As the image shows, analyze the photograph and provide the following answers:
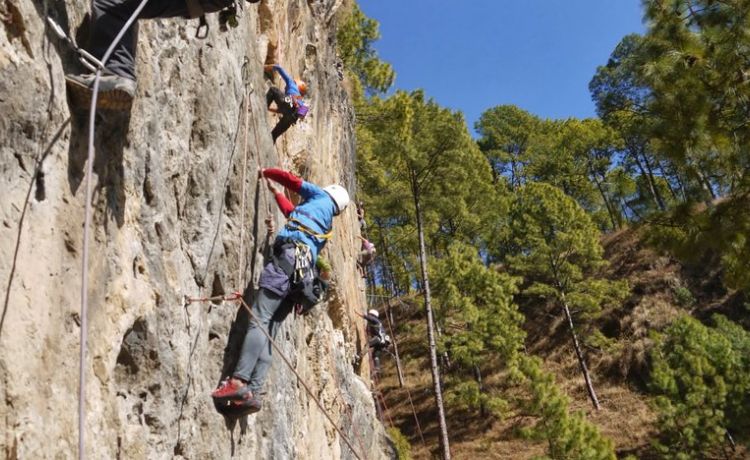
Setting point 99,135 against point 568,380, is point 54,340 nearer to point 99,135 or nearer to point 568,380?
point 99,135

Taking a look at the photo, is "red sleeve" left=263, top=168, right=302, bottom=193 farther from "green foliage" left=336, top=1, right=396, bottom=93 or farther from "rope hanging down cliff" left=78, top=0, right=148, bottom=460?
"green foliage" left=336, top=1, right=396, bottom=93

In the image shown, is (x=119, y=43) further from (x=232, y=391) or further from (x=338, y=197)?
(x=338, y=197)

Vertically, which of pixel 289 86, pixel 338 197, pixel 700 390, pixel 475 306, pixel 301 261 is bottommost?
pixel 700 390

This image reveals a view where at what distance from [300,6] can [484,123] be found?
93.7ft

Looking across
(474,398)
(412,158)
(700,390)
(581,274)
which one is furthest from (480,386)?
(412,158)

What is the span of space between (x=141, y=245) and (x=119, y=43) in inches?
49.7

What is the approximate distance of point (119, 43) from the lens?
3557 millimetres

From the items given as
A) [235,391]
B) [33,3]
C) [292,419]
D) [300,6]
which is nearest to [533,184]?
[300,6]

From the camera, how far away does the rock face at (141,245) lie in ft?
9.14

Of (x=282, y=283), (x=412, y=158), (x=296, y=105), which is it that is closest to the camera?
(x=282, y=283)

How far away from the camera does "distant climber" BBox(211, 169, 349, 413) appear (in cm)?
476

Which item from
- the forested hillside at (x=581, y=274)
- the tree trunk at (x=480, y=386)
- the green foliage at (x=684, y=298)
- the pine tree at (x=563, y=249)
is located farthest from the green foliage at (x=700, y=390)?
the green foliage at (x=684, y=298)

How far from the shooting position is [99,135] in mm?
3580

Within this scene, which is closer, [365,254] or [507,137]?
[365,254]
